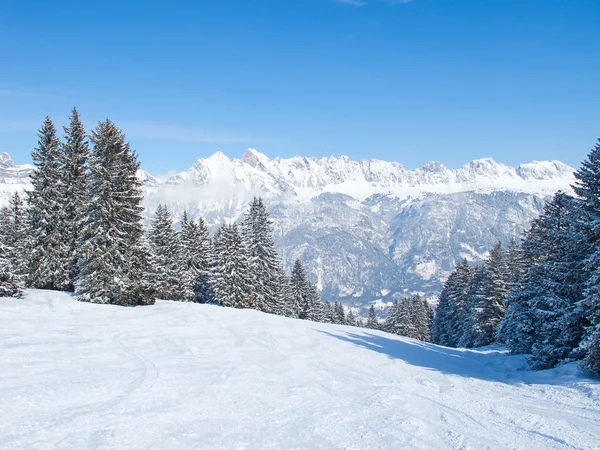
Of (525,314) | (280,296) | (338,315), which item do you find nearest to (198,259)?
(280,296)

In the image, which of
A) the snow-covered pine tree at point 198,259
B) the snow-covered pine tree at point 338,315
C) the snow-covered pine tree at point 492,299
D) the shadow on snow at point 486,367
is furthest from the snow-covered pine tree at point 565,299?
the snow-covered pine tree at point 338,315

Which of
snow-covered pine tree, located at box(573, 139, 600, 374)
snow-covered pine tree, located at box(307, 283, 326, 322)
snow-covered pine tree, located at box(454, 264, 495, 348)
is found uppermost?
snow-covered pine tree, located at box(573, 139, 600, 374)

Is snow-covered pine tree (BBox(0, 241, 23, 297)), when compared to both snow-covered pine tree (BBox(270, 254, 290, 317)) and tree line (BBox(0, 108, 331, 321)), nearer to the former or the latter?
tree line (BBox(0, 108, 331, 321))

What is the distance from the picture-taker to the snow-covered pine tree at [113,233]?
82.8 ft

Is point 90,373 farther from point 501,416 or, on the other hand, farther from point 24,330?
point 501,416

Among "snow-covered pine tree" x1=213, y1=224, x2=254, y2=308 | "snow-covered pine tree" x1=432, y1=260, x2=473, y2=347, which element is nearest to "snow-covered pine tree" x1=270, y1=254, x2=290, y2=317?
"snow-covered pine tree" x1=213, y1=224, x2=254, y2=308

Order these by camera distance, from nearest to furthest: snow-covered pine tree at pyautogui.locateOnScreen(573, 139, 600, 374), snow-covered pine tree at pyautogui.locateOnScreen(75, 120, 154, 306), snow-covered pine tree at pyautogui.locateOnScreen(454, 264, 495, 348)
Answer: snow-covered pine tree at pyautogui.locateOnScreen(573, 139, 600, 374) < snow-covered pine tree at pyautogui.locateOnScreen(75, 120, 154, 306) < snow-covered pine tree at pyautogui.locateOnScreen(454, 264, 495, 348)

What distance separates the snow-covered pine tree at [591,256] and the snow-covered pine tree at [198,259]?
38068 millimetres

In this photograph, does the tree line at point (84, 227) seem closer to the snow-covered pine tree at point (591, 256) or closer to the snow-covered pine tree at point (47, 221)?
the snow-covered pine tree at point (47, 221)

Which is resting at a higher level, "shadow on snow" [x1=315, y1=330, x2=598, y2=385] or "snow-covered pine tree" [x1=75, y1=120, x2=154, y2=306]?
"snow-covered pine tree" [x1=75, y1=120, x2=154, y2=306]

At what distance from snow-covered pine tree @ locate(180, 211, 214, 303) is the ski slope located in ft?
90.3

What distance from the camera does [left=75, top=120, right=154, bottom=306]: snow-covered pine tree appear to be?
82.8ft

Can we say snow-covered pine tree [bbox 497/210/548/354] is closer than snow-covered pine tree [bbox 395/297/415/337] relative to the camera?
Yes

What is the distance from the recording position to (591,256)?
595 inches
